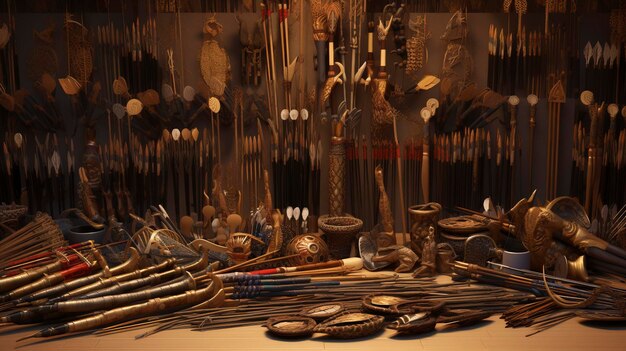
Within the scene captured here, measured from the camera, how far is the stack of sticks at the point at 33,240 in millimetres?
4238

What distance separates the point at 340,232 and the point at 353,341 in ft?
3.66

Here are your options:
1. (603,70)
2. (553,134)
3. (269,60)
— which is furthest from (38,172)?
(603,70)

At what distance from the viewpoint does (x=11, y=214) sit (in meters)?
4.48

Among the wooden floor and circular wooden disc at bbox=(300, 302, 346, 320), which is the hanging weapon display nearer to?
circular wooden disc at bbox=(300, 302, 346, 320)

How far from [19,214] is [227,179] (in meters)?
1.32

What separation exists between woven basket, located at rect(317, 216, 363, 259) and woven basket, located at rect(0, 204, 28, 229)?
1.84 metres

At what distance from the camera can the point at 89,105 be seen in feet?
15.9

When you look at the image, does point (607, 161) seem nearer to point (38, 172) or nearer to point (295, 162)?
point (295, 162)

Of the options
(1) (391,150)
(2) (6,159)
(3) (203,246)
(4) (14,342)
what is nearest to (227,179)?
(3) (203,246)

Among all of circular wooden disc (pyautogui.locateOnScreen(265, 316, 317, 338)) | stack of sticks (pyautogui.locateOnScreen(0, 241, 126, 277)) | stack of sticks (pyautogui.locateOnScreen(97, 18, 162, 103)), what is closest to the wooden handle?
circular wooden disc (pyautogui.locateOnScreen(265, 316, 317, 338))

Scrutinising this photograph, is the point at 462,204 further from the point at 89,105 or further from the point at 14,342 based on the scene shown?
the point at 14,342

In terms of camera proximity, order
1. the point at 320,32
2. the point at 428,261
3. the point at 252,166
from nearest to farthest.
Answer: the point at 428,261 < the point at 320,32 < the point at 252,166

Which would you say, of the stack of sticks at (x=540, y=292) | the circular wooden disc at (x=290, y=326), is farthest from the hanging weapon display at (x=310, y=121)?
the circular wooden disc at (x=290, y=326)

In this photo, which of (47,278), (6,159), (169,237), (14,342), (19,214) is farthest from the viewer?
(6,159)
